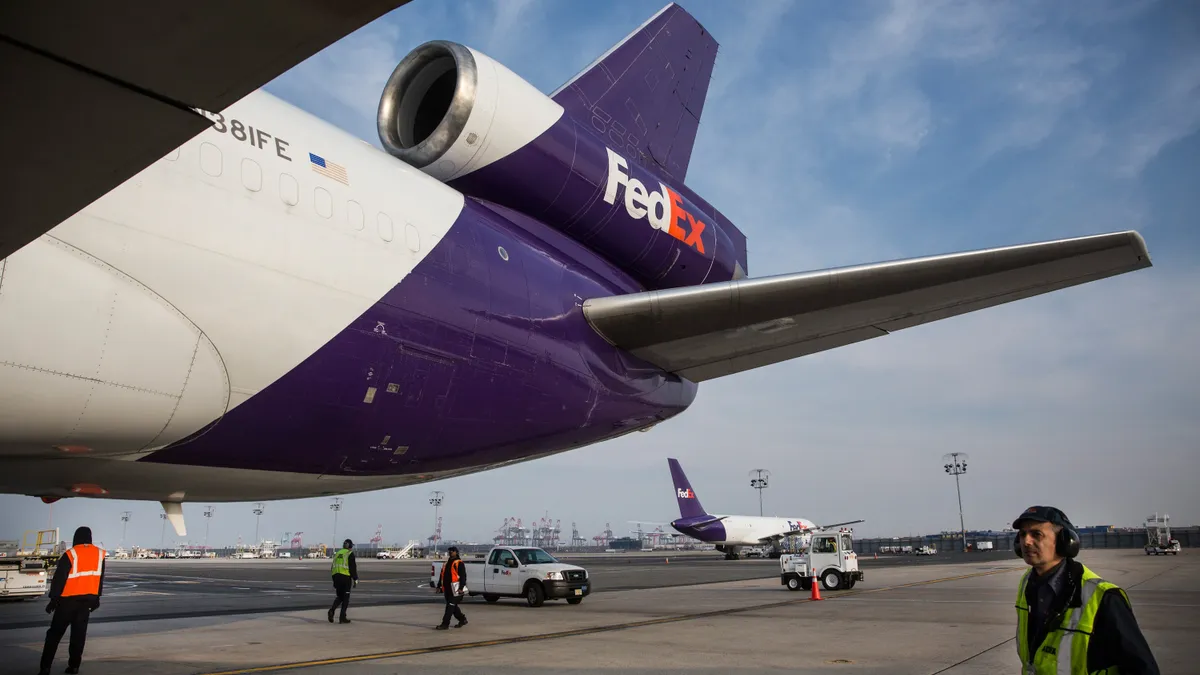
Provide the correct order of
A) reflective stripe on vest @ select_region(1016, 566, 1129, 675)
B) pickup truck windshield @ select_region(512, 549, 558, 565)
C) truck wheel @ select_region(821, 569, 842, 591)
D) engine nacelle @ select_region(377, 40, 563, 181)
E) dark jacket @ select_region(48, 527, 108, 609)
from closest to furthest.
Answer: reflective stripe on vest @ select_region(1016, 566, 1129, 675)
dark jacket @ select_region(48, 527, 108, 609)
engine nacelle @ select_region(377, 40, 563, 181)
pickup truck windshield @ select_region(512, 549, 558, 565)
truck wheel @ select_region(821, 569, 842, 591)

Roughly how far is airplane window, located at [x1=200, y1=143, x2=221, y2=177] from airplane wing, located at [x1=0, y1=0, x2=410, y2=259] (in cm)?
385

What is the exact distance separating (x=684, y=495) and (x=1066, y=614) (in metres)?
62.9

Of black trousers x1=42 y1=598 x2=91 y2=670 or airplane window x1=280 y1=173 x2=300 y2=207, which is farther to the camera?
black trousers x1=42 y1=598 x2=91 y2=670

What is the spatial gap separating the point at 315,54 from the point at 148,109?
56 centimetres

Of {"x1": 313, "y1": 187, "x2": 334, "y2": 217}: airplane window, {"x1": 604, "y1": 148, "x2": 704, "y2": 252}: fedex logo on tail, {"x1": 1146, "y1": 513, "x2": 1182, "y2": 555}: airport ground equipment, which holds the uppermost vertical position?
{"x1": 604, "y1": 148, "x2": 704, "y2": 252}: fedex logo on tail

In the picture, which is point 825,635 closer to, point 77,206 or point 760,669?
point 760,669

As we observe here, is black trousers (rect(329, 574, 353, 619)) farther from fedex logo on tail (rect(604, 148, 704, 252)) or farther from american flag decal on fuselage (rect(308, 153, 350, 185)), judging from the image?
american flag decal on fuselage (rect(308, 153, 350, 185))

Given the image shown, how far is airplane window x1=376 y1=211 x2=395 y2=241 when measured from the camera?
7.46 m

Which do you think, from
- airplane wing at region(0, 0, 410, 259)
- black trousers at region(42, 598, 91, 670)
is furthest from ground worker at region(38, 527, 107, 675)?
airplane wing at region(0, 0, 410, 259)

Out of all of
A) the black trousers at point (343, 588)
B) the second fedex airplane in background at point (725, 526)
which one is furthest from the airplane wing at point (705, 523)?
the black trousers at point (343, 588)

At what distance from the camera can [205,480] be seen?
734 centimetres

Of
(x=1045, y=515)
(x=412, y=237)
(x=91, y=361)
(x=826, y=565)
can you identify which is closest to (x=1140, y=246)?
(x=1045, y=515)

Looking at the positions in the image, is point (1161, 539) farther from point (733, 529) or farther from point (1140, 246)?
point (1140, 246)

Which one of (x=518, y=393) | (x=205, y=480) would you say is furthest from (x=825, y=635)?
(x=205, y=480)
